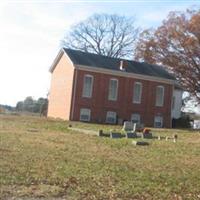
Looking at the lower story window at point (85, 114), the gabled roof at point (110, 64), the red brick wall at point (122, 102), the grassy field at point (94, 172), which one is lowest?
the grassy field at point (94, 172)

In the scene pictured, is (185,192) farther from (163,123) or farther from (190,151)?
(163,123)

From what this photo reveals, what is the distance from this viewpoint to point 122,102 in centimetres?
5728

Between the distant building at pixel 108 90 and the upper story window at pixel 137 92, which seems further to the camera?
the upper story window at pixel 137 92

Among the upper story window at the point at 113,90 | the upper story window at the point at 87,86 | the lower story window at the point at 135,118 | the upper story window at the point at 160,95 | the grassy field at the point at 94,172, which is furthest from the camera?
the upper story window at the point at 160,95

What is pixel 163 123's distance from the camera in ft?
198

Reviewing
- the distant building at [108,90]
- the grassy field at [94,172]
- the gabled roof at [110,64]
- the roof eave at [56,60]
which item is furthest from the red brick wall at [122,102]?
the grassy field at [94,172]

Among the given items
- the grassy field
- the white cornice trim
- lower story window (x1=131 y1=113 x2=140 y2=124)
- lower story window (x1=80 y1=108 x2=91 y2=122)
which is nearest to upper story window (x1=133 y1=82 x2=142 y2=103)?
the white cornice trim

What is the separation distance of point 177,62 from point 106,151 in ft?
134

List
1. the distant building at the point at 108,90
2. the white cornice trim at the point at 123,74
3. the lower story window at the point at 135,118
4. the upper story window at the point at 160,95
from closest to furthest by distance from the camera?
the white cornice trim at the point at 123,74
the distant building at the point at 108,90
the lower story window at the point at 135,118
the upper story window at the point at 160,95

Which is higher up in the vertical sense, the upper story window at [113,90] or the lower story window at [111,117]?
the upper story window at [113,90]

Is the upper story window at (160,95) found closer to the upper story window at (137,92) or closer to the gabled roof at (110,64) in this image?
the gabled roof at (110,64)

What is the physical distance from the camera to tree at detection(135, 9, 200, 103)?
60844mm

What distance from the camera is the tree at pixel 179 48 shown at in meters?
60.8

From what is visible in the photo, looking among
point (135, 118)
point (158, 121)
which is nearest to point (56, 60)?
point (135, 118)
